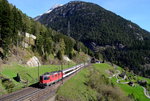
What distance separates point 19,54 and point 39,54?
22.2 m

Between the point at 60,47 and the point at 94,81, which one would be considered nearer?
the point at 94,81

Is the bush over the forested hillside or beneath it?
beneath

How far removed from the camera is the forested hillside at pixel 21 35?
5722 cm

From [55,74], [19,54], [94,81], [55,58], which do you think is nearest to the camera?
[55,74]

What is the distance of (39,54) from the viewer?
95.2 m

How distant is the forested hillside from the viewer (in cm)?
5722

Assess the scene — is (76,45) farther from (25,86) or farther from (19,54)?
(25,86)

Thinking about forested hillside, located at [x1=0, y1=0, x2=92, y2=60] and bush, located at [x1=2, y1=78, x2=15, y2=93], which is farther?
forested hillside, located at [x1=0, y1=0, x2=92, y2=60]

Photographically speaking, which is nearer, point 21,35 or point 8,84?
point 8,84

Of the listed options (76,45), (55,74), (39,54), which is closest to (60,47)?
(39,54)

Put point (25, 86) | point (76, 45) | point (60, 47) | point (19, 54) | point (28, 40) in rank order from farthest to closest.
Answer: point (76, 45), point (60, 47), point (28, 40), point (19, 54), point (25, 86)

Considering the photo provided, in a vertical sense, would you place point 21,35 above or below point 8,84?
above

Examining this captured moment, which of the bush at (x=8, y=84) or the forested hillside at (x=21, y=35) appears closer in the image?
the bush at (x=8, y=84)

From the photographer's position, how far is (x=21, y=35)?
8962 cm
